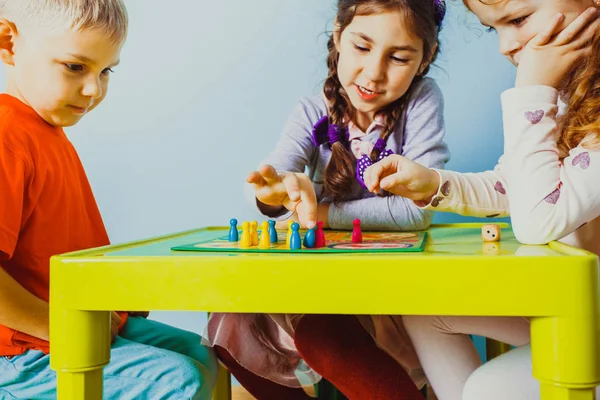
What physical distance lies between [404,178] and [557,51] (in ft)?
0.82

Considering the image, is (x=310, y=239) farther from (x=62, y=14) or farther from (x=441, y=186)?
(x=62, y=14)

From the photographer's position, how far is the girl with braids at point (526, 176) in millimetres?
643

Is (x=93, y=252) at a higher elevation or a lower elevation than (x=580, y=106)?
lower

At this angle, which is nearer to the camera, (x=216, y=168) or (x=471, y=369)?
(x=471, y=369)

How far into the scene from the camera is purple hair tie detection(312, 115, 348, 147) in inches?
46.3

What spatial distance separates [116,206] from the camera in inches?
54.2

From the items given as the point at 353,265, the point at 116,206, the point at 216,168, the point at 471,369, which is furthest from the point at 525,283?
the point at 116,206

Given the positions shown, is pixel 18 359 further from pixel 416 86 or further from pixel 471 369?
pixel 416 86

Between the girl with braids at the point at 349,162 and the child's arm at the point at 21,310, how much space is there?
0.84 feet

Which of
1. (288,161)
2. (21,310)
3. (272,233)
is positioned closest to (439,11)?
(288,161)

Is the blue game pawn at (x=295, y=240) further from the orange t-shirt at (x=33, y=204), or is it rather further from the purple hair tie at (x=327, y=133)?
the purple hair tie at (x=327, y=133)

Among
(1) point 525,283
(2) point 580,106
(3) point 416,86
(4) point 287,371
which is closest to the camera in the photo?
(1) point 525,283

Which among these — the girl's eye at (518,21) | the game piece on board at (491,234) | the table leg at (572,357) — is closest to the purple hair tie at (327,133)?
the girl's eye at (518,21)

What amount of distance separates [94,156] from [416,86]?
754 millimetres
